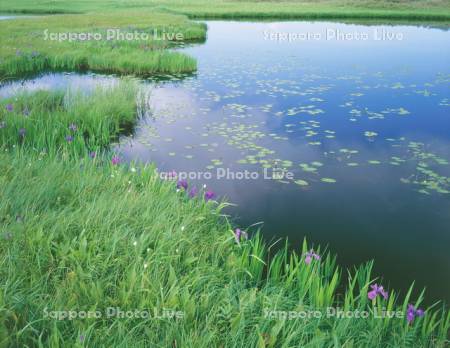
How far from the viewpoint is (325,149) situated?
8312 millimetres

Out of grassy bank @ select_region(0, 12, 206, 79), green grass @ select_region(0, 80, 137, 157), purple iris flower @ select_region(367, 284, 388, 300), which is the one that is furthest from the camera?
grassy bank @ select_region(0, 12, 206, 79)

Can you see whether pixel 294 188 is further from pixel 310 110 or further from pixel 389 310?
pixel 310 110

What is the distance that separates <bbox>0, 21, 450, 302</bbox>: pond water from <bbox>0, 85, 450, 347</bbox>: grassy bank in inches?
36.9

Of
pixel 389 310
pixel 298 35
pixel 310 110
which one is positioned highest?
pixel 298 35

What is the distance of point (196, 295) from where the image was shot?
140 inches

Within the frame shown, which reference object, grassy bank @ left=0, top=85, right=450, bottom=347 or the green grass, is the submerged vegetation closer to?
grassy bank @ left=0, top=85, right=450, bottom=347

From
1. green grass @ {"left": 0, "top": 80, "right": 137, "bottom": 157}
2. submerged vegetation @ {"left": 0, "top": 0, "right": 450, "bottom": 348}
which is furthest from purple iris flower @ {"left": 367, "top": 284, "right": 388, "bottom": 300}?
green grass @ {"left": 0, "top": 80, "right": 137, "bottom": 157}

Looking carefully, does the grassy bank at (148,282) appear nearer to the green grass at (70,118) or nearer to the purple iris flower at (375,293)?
the purple iris flower at (375,293)

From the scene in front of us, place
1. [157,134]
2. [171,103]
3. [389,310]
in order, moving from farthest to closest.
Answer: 1. [171,103]
2. [157,134]
3. [389,310]

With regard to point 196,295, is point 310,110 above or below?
above

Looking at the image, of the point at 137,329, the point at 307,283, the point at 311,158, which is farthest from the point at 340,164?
the point at 137,329

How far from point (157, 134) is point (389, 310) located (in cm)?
671

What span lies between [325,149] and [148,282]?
5.72 m

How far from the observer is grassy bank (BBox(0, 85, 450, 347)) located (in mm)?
2951
